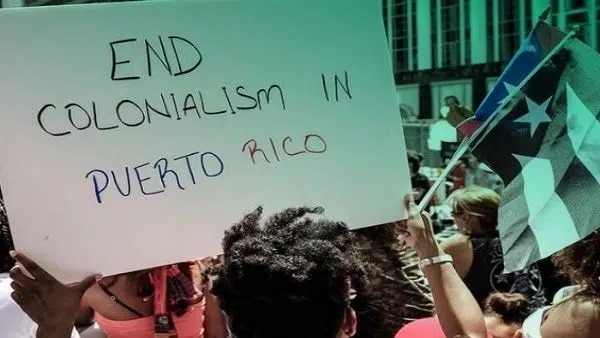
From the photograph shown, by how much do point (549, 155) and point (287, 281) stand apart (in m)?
0.97

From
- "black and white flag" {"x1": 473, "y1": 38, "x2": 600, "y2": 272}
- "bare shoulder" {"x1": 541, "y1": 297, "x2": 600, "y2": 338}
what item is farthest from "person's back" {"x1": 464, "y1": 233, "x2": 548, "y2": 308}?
"bare shoulder" {"x1": 541, "y1": 297, "x2": 600, "y2": 338}

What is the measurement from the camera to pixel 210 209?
1.68 metres

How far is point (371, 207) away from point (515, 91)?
51 cm

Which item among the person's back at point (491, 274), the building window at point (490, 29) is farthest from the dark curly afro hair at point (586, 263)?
the building window at point (490, 29)

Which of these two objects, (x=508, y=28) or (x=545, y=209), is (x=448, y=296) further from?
(x=508, y=28)

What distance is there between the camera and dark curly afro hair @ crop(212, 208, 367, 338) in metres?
1.29

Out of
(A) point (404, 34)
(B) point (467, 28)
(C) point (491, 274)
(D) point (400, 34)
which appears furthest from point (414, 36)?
(C) point (491, 274)

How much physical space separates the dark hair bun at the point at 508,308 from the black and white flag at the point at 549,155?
0.94m

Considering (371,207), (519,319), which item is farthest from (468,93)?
(371,207)

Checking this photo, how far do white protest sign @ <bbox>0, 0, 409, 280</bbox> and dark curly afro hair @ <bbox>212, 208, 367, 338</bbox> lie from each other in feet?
1.02

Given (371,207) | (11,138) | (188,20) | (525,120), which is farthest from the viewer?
(525,120)

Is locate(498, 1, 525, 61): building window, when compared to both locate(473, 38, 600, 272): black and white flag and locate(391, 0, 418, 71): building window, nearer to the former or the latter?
locate(391, 0, 418, 71): building window

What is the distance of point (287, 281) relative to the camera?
50.7 inches

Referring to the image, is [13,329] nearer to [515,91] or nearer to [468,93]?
[515,91]
